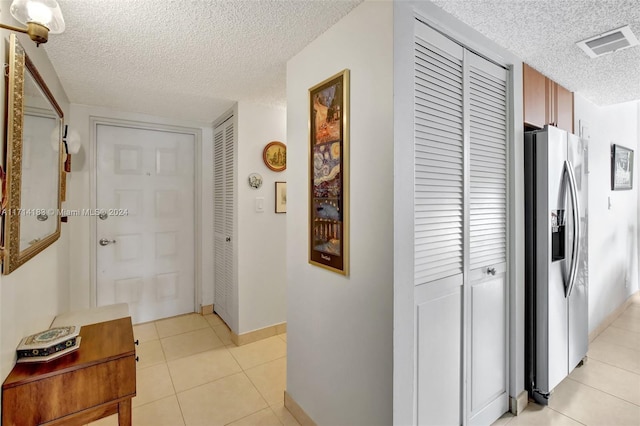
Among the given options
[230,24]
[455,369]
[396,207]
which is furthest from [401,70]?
[455,369]

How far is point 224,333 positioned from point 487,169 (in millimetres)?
Result: 2803

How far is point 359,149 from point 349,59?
1.50 ft

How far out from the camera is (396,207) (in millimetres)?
1301

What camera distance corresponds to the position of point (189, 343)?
2.94 metres

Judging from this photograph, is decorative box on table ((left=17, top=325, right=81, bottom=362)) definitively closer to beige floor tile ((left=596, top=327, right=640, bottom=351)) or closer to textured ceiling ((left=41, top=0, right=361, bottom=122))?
textured ceiling ((left=41, top=0, right=361, bottom=122))

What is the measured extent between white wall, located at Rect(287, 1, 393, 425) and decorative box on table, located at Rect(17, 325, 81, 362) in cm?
114

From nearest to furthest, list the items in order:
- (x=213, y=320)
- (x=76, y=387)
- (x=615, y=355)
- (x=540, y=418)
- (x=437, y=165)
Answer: (x=76, y=387)
(x=437, y=165)
(x=540, y=418)
(x=615, y=355)
(x=213, y=320)

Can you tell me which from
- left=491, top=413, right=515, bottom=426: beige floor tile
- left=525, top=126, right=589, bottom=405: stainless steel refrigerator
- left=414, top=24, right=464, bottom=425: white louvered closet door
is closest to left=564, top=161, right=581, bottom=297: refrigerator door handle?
left=525, top=126, right=589, bottom=405: stainless steel refrigerator

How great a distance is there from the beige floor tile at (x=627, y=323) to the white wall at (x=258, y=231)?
138 inches

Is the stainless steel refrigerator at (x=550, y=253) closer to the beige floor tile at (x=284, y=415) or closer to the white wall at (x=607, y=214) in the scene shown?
the white wall at (x=607, y=214)

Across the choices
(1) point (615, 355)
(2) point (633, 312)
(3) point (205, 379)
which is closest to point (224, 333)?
(3) point (205, 379)

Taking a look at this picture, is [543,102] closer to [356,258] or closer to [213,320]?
[356,258]

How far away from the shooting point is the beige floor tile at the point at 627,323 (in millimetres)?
3131

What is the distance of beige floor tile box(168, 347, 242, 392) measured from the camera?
2.35 m
